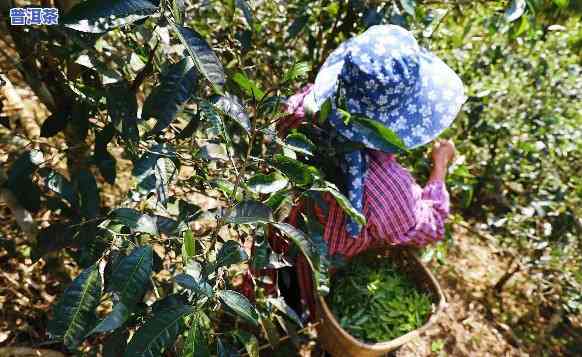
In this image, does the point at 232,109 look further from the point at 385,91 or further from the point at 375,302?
the point at 375,302

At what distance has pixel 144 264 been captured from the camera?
30.6 inches

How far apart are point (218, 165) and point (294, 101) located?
0.33 meters

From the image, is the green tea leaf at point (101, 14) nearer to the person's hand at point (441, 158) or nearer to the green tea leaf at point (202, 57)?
the green tea leaf at point (202, 57)

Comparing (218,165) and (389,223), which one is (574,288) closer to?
(389,223)

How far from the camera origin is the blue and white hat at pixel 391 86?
1.16 meters

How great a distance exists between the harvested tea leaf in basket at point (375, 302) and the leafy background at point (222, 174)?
0.66 ft

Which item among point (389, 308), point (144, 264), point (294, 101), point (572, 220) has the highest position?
point (294, 101)

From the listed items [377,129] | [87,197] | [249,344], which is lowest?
[249,344]

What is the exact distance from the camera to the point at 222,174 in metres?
1.27

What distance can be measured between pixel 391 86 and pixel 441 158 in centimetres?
64

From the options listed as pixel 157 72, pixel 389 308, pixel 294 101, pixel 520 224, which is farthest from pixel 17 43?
pixel 520 224

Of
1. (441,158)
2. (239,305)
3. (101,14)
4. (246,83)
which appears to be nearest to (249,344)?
(239,305)

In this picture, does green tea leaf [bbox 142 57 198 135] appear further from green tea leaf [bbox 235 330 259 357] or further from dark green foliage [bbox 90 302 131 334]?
green tea leaf [bbox 235 330 259 357]

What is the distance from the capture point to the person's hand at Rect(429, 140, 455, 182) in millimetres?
1643
